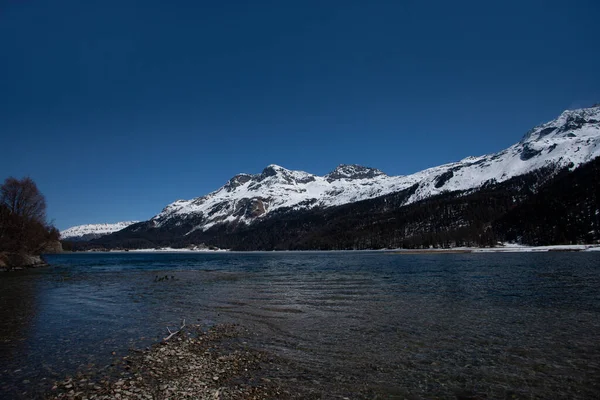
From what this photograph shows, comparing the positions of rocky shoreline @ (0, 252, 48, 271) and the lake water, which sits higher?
rocky shoreline @ (0, 252, 48, 271)

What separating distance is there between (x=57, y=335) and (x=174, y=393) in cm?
1466

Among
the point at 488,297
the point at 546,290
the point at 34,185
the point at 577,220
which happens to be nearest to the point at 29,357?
the point at 488,297

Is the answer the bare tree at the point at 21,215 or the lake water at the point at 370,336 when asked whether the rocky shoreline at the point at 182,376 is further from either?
the bare tree at the point at 21,215

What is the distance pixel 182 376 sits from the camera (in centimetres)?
1496

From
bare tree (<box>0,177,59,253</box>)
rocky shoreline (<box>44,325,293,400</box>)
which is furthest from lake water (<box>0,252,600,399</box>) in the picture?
bare tree (<box>0,177,59,253</box>)

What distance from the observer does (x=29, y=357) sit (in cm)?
1794

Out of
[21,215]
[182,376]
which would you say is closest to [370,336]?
[182,376]

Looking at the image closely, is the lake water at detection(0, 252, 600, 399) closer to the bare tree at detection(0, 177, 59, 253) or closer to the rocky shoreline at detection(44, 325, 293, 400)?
the rocky shoreline at detection(44, 325, 293, 400)

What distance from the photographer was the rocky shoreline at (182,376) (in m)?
13.1

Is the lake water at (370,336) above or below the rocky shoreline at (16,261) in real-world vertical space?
below

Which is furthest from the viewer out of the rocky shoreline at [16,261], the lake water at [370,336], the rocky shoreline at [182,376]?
the rocky shoreline at [16,261]

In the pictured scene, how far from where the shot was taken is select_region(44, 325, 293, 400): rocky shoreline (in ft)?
42.9

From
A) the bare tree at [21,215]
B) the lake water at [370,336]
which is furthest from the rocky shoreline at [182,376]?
the bare tree at [21,215]

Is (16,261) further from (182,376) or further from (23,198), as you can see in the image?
(182,376)
